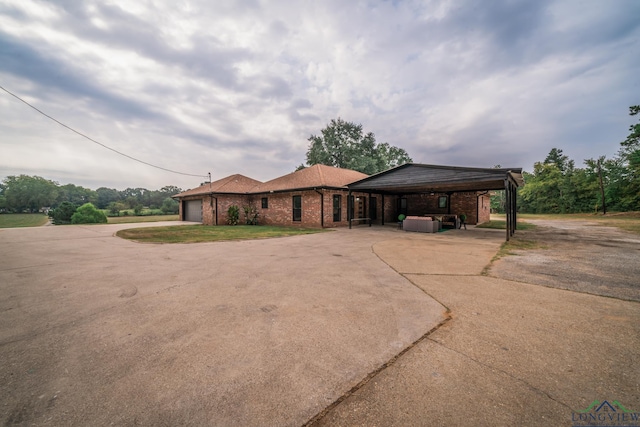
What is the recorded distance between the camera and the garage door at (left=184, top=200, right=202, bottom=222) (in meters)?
22.9

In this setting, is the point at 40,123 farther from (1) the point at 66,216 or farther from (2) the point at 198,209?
(1) the point at 66,216

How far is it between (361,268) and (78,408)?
503 cm

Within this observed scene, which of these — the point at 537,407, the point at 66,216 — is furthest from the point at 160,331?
the point at 66,216

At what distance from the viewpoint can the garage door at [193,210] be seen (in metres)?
22.9

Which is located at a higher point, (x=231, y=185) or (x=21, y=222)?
(x=231, y=185)

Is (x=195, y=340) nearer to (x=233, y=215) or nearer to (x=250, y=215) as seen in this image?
(x=233, y=215)

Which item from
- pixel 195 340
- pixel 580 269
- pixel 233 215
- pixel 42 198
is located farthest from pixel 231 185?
pixel 42 198

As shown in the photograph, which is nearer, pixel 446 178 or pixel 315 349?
pixel 315 349

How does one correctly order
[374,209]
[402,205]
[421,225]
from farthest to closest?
[402,205] → [374,209] → [421,225]

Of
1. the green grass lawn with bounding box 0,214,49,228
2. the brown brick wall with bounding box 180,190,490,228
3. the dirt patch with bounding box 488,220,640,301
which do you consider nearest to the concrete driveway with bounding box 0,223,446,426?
the dirt patch with bounding box 488,220,640,301

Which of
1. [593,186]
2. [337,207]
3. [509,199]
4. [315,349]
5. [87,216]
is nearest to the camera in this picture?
[315,349]

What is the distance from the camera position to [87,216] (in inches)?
892

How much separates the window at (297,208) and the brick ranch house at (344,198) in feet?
0.24

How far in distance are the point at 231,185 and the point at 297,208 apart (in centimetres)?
836
